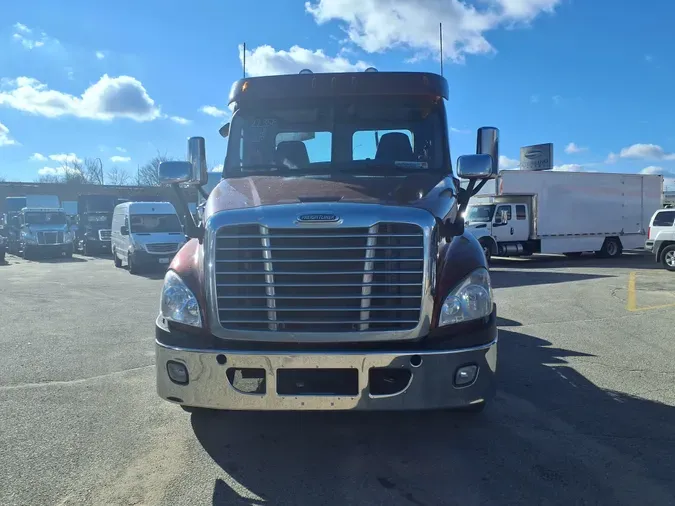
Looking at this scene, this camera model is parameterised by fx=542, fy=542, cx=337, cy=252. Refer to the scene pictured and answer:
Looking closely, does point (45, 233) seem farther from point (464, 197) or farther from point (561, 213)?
point (464, 197)

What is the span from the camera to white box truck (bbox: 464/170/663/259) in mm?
19812

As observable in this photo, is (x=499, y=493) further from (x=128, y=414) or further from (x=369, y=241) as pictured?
(x=128, y=414)

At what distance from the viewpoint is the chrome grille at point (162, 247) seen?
1773 cm

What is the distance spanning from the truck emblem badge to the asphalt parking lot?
1.66 meters

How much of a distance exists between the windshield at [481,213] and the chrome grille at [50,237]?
1955 cm

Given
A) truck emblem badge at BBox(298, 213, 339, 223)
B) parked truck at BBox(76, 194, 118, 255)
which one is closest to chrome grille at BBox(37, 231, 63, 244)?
parked truck at BBox(76, 194, 118, 255)

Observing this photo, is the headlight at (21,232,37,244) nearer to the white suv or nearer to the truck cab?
the truck cab

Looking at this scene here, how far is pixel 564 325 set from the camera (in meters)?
8.42

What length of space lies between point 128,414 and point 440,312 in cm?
294

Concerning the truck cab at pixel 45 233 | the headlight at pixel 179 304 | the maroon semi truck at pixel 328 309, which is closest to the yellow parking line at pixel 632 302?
the maroon semi truck at pixel 328 309

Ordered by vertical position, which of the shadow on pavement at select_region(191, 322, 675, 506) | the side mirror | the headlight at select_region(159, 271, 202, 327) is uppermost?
the side mirror

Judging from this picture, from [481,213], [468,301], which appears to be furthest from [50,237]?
[468,301]

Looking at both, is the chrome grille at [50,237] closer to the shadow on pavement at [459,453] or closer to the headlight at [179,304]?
the shadow on pavement at [459,453]

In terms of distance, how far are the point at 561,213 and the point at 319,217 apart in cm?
1934
